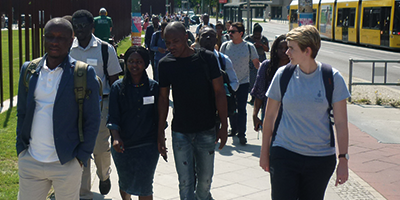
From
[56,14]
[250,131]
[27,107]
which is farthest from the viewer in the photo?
[56,14]

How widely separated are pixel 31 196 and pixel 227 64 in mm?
3089

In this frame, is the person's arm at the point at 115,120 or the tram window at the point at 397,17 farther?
the tram window at the point at 397,17

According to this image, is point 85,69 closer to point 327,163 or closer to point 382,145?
point 327,163

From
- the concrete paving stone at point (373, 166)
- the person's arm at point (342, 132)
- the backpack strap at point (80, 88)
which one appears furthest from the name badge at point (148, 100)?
the concrete paving stone at point (373, 166)

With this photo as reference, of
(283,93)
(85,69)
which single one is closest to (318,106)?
(283,93)

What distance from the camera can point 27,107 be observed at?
11.3 ft

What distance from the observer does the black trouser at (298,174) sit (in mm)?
3525

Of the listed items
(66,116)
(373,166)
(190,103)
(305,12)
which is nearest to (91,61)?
(190,103)

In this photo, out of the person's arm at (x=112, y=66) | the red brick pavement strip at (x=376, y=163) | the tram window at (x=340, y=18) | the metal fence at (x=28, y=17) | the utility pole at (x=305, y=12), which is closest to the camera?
the person's arm at (x=112, y=66)

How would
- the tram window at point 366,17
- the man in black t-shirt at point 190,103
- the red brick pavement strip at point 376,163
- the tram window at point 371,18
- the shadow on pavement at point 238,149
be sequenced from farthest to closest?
the tram window at point 366,17 < the tram window at point 371,18 < the shadow on pavement at point 238,149 < the red brick pavement strip at point 376,163 < the man in black t-shirt at point 190,103

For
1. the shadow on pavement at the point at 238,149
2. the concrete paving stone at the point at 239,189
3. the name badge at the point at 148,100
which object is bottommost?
the concrete paving stone at the point at 239,189

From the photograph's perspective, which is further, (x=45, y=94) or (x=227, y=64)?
(x=227, y=64)

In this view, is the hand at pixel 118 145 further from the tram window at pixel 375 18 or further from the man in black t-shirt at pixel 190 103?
the tram window at pixel 375 18

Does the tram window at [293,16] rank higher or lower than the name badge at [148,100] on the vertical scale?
higher
